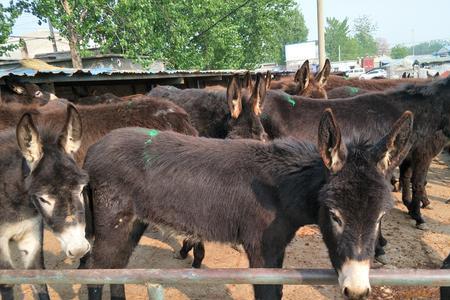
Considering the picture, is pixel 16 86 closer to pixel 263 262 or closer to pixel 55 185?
pixel 55 185

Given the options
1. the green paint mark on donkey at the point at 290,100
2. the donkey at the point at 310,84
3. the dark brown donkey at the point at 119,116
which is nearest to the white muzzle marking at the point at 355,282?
the dark brown donkey at the point at 119,116

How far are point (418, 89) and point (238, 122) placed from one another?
2.62m

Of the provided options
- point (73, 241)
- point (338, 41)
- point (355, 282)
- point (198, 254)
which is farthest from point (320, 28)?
point (338, 41)

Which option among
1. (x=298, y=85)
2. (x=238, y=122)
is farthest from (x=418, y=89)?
(x=298, y=85)

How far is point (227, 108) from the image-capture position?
5930 millimetres

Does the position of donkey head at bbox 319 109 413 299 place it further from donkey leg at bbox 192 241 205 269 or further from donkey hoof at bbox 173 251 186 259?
donkey hoof at bbox 173 251 186 259

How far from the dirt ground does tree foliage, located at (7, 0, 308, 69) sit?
10.3m

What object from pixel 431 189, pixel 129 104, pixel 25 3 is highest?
pixel 25 3

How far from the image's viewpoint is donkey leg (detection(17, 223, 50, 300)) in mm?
3188

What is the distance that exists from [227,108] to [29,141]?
362cm

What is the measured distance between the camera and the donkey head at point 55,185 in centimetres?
257

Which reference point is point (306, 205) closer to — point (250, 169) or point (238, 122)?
point (250, 169)

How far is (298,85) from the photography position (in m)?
7.91

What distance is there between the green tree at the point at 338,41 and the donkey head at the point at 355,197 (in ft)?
363
